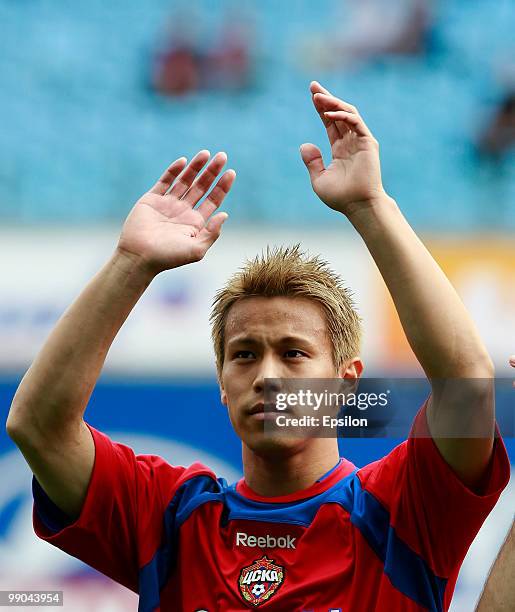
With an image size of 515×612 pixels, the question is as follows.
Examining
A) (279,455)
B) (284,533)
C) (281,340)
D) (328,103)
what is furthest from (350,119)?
(284,533)

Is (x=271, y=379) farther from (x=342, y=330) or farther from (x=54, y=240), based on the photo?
(x=54, y=240)

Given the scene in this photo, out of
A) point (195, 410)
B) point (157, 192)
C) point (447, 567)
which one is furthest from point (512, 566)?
point (195, 410)

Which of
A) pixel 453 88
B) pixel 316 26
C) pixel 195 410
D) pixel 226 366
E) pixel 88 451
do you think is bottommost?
pixel 88 451

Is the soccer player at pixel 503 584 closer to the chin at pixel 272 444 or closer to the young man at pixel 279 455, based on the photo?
the young man at pixel 279 455

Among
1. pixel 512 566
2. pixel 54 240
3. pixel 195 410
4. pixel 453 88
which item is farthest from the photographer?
pixel 453 88

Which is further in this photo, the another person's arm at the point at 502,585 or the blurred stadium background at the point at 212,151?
the blurred stadium background at the point at 212,151

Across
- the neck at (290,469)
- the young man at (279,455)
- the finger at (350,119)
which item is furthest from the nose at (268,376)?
Result: the finger at (350,119)

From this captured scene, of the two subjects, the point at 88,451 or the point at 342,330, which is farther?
the point at 342,330

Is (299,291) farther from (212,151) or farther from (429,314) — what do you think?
(212,151)

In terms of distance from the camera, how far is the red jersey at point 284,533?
1769 millimetres

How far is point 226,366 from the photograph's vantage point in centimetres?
201

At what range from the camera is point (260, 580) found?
1843mm

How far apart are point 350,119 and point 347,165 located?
8 cm

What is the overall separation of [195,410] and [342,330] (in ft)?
9.15
